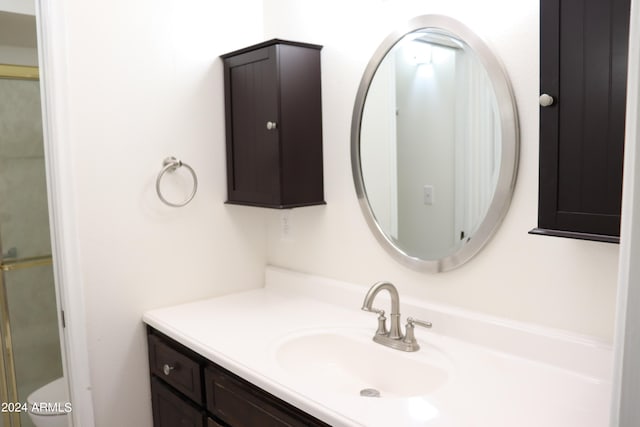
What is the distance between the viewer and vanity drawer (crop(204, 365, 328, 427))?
52.2 inches

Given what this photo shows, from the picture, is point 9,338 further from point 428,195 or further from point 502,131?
point 502,131

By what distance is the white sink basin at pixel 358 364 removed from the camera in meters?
1.48

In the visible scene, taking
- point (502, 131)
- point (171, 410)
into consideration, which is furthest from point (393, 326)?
point (171, 410)

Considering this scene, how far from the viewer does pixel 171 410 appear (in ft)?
6.30

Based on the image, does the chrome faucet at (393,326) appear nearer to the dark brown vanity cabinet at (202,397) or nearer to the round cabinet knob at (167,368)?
the dark brown vanity cabinet at (202,397)

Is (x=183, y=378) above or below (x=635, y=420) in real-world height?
below

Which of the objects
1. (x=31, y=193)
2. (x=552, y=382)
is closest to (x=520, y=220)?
(x=552, y=382)

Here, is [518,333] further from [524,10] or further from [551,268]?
[524,10]

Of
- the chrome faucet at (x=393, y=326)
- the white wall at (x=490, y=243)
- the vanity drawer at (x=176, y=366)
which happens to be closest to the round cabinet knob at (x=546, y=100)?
the white wall at (x=490, y=243)

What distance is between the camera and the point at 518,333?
1464mm

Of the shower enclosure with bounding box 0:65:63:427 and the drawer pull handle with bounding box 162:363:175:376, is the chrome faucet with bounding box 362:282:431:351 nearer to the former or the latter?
the drawer pull handle with bounding box 162:363:175:376

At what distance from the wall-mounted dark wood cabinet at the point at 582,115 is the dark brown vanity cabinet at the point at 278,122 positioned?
0.95 metres

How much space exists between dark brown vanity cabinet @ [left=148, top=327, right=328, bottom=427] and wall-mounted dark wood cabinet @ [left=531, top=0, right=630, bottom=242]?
748 millimetres

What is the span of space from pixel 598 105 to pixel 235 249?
1.53 m
